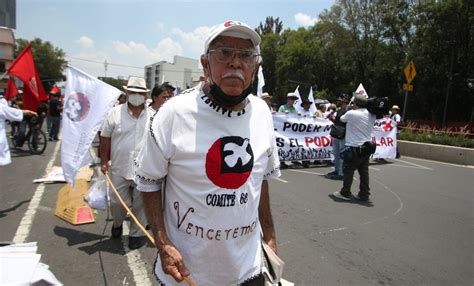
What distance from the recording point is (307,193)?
735cm

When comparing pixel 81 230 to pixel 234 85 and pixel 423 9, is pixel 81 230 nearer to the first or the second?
pixel 234 85

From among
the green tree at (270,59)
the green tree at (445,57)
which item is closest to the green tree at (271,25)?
the green tree at (270,59)

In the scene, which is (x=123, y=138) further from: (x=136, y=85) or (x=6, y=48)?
(x=6, y=48)

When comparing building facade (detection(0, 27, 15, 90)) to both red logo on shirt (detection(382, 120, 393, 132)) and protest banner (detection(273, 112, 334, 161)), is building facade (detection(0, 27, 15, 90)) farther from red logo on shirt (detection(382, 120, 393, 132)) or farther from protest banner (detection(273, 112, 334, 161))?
red logo on shirt (detection(382, 120, 393, 132))

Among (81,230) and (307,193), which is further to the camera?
(307,193)

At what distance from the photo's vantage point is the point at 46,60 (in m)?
52.8

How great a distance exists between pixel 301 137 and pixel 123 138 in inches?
274

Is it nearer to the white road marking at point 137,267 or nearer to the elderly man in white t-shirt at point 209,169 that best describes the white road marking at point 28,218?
the white road marking at point 137,267

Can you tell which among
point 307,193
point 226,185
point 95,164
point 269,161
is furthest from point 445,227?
point 95,164

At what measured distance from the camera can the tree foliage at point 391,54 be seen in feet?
84.2

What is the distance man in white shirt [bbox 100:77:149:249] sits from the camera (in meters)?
4.52

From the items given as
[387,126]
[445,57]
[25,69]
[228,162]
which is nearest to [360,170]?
[228,162]

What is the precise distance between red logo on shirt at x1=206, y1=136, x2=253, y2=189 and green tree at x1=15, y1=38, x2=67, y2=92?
185ft

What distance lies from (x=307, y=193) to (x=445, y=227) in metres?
2.53
